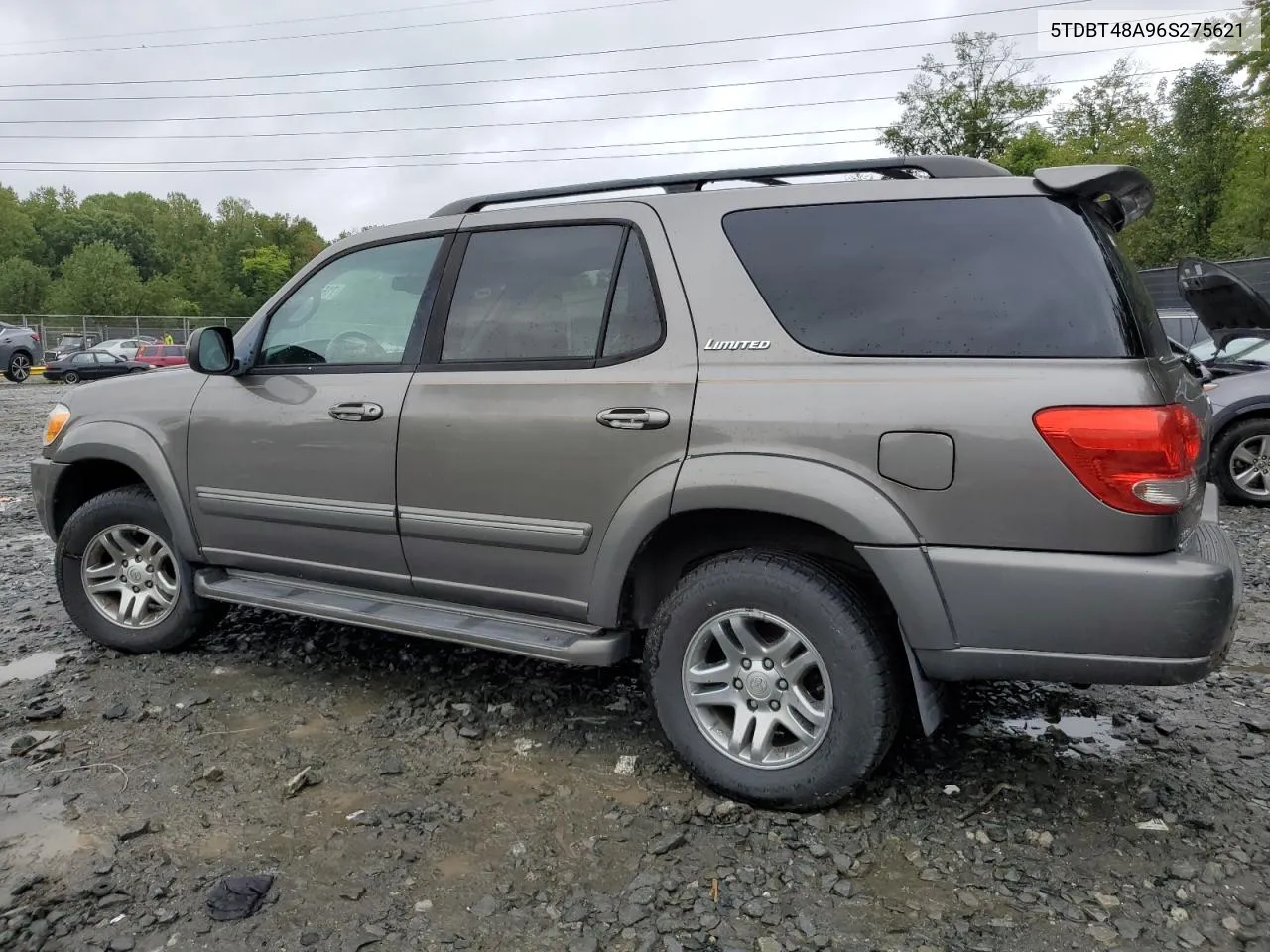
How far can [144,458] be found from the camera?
3.97 metres

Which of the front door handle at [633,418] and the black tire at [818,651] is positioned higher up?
the front door handle at [633,418]

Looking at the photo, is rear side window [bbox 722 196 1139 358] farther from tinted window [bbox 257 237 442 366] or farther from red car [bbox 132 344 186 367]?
red car [bbox 132 344 186 367]

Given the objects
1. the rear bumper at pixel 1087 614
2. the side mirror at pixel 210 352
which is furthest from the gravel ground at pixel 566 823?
the side mirror at pixel 210 352

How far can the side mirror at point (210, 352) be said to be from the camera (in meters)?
3.78

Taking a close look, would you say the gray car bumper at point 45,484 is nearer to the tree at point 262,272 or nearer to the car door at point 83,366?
the car door at point 83,366

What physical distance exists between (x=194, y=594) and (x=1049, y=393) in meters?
3.50

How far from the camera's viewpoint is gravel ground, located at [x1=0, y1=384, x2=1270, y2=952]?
231 cm

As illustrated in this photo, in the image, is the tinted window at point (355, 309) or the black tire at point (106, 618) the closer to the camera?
the tinted window at point (355, 309)

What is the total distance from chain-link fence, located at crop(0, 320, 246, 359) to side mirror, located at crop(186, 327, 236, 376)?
37395 millimetres

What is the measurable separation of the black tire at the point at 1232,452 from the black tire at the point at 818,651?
615cm

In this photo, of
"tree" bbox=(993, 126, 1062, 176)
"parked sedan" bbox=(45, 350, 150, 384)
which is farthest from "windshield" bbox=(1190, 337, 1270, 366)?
"tree" bbox=(993, 126, 1062, 176)

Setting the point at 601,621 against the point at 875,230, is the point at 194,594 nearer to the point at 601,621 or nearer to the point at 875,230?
the point at 601,621

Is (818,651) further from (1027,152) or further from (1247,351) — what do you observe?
(1027,152)

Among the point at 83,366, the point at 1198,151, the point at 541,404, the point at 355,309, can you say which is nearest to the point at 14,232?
the point at 83,366
